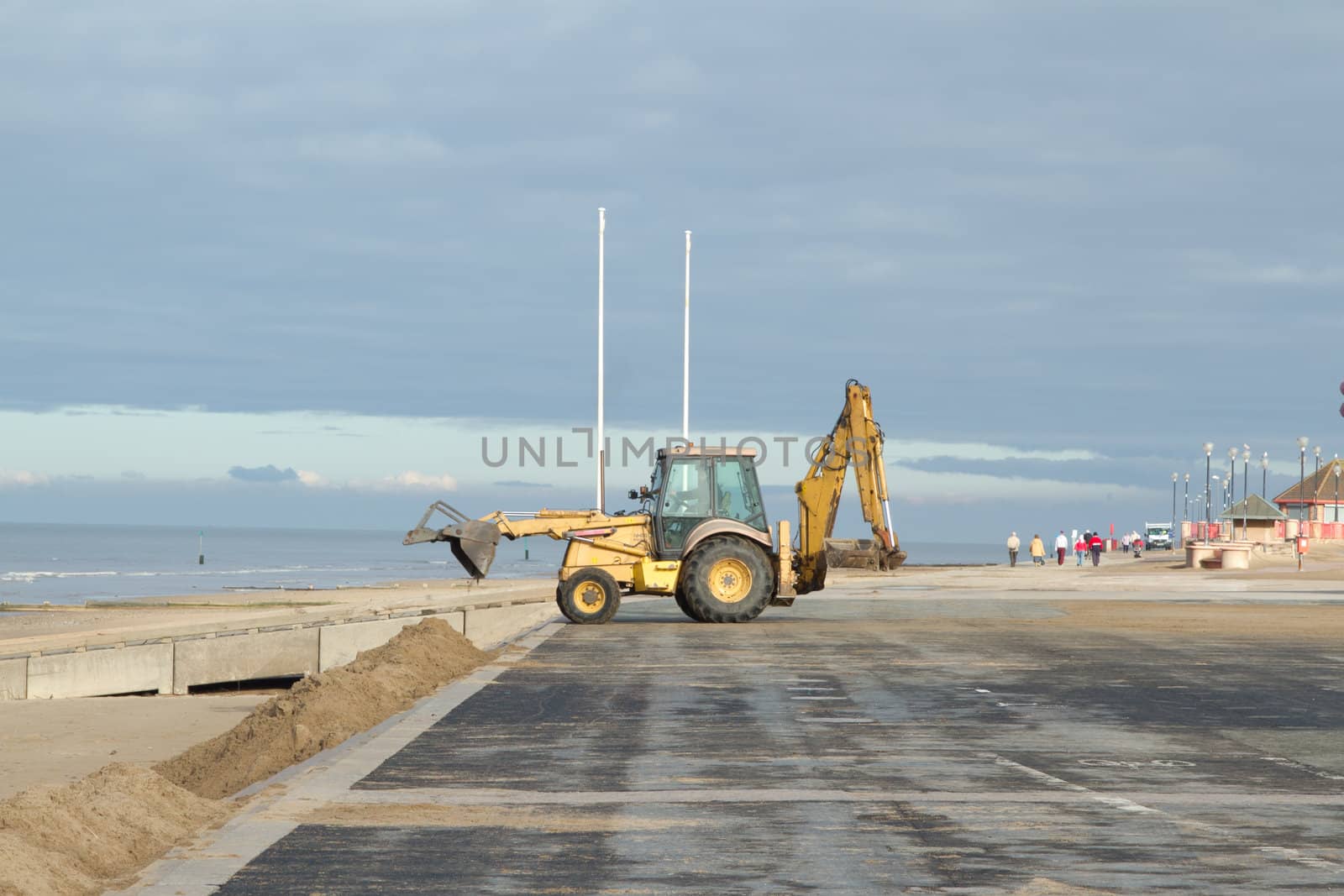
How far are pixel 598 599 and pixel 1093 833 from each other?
1864cm

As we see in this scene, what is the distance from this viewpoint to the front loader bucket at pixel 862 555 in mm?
37375

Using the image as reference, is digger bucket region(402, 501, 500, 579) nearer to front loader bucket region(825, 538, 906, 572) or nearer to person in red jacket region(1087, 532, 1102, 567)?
front loader bucket region(825, 538, 906, 572)

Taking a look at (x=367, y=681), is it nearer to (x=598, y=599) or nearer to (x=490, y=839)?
(x=490, y=839)

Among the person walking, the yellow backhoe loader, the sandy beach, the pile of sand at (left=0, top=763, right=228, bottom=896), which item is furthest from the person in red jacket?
the pile of sand at (left=0, top=763, right=228, bottom=896)

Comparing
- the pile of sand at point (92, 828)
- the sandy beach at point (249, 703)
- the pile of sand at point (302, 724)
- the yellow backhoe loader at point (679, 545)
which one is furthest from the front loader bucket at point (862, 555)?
the pile of sand at point (92, 828)

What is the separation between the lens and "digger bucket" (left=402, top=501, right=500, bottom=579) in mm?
26297

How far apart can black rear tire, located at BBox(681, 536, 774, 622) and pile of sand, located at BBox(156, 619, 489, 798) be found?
8798 millimetres

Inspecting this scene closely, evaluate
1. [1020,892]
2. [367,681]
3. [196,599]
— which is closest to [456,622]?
[367,681]

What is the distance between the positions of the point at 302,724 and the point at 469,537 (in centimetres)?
1395

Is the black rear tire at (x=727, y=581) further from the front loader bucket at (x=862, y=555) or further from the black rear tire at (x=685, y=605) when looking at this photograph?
the front loader bucket at (x=862, y=555)

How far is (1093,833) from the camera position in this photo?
322 inches

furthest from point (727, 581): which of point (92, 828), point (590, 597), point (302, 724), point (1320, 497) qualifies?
point (1320, 497)

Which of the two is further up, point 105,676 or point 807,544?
point 807,544

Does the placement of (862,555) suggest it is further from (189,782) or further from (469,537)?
(189,782)
